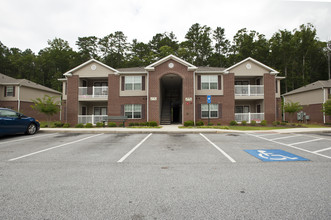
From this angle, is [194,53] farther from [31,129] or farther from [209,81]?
[31,129]

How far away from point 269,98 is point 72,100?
22.8 meters

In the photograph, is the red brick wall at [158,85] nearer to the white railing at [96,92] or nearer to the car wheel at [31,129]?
the white railing at [96,92]

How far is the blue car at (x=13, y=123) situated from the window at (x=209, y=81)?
16052 mm

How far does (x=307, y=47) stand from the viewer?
37094mm

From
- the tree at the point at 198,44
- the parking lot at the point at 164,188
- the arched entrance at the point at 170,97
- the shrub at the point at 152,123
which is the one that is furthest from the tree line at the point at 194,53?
the parking lot at the point at 164,188

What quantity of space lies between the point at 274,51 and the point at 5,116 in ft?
150

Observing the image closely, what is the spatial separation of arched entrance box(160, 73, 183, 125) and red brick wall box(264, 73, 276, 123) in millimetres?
9926

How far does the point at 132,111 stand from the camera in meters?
19.2

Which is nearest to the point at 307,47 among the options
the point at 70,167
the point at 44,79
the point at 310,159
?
the point at 310,159

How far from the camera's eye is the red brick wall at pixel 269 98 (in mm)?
19281

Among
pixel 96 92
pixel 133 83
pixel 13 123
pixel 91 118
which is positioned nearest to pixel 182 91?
pixel 133 83

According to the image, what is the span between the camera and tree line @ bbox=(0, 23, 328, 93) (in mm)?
37094

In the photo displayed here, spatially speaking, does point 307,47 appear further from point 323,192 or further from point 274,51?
point 323,192

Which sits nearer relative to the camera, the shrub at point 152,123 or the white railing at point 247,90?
the shrub at point 152,123
